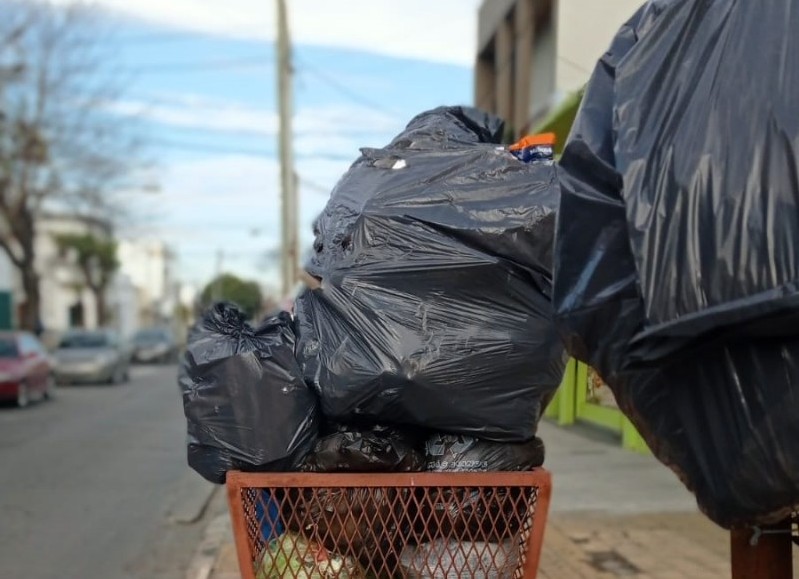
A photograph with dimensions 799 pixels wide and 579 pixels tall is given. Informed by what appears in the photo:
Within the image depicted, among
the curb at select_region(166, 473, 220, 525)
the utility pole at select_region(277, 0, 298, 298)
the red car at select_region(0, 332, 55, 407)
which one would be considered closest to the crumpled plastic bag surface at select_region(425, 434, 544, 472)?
the curb at select_region(166, 473, 220, 525)

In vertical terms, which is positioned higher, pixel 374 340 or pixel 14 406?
pixel 374 340

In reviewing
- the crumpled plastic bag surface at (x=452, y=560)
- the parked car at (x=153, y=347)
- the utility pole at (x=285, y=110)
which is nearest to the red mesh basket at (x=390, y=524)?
the crumpled plastic bag surface at (x=452, y=560)

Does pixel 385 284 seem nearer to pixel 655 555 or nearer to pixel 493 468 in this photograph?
pixel 493 468

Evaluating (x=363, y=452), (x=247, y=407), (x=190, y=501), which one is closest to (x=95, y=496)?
(x=190, y=501)

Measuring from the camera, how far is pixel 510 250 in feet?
7.70

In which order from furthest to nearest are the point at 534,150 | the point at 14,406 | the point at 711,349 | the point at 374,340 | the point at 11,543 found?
the point at 14,406 < the point at 11,543 < the point at 534,150 < the point at 374,340 < the point at 711,349

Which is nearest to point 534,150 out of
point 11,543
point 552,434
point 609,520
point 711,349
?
point 711,349

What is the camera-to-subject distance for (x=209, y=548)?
240 inches

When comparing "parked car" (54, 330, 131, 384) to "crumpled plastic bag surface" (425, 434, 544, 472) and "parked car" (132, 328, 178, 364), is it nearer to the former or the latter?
"parked car" (132, 328, 178, 364)

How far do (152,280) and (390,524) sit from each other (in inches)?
3056

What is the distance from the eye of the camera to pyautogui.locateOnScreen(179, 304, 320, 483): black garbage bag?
234cm

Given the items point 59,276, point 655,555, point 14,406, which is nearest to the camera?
point 655,555

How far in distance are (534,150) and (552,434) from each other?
8646 millimetres

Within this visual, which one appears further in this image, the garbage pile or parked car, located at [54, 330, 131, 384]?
parked car, located at [54, 330, 131, 384]
